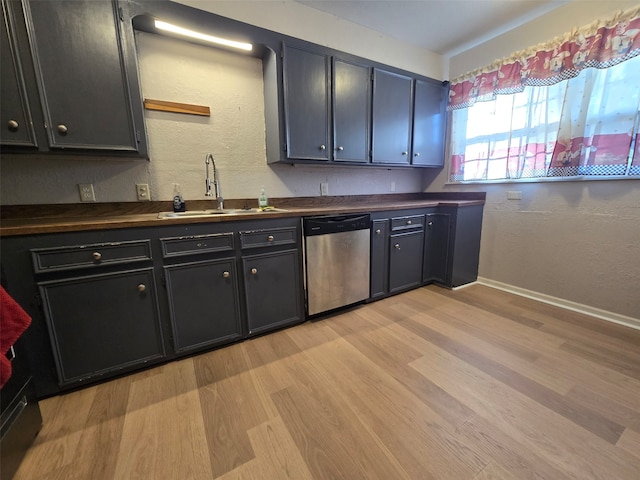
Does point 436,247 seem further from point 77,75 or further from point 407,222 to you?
point 77,75

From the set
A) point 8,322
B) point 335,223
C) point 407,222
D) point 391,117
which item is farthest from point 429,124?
point 8,322

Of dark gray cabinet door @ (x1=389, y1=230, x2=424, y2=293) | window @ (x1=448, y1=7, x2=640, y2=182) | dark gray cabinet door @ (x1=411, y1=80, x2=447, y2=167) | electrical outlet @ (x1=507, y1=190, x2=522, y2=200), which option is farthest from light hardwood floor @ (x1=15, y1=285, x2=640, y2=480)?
dark gray cabinet door @ (x1=411, y1=80, x2=447, y2=167)

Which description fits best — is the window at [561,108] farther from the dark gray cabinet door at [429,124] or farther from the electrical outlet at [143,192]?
the electrical outlet at [143,192]

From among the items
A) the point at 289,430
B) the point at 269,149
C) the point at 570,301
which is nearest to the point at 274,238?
the point at 269,149

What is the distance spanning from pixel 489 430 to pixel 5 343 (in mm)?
1964

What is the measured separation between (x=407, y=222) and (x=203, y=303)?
1.94 meters

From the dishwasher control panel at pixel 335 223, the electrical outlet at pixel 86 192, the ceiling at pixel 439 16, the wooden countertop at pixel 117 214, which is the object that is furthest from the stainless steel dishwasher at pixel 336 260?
the ceiling at pixel 439 16

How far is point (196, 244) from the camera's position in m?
1.62

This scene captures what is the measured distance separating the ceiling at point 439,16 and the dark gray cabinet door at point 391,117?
1.51 ft

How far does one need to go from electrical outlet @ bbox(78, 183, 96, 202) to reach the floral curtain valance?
138 inches

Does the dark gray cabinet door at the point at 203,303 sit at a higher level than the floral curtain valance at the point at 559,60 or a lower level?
lower

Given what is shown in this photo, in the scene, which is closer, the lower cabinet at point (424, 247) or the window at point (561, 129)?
the window at point (561, 129)

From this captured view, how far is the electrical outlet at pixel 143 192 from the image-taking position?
6.16ft

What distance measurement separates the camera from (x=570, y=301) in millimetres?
2303
